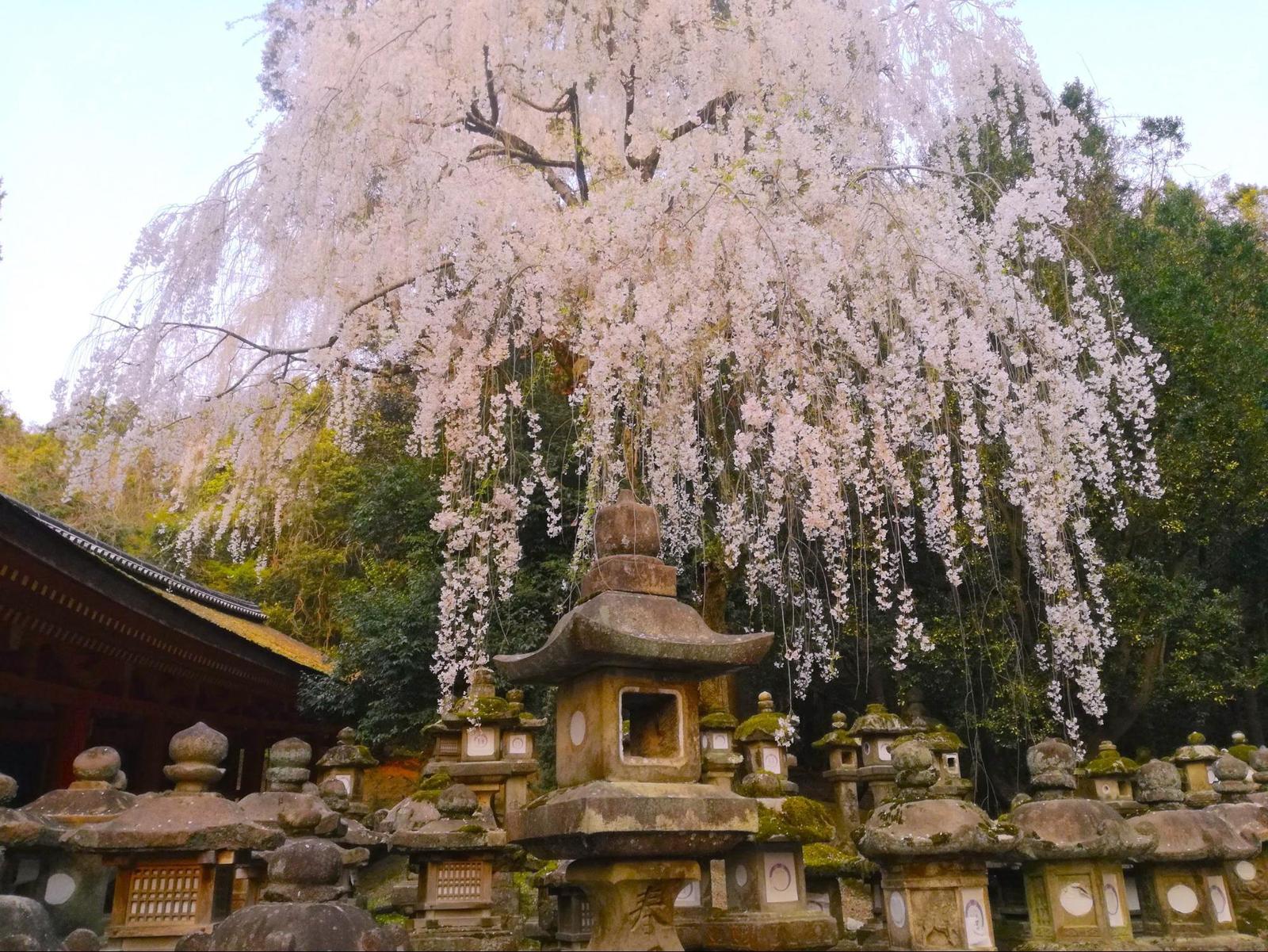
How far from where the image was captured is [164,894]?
360cm

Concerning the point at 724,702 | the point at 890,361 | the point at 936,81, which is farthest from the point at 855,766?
the point at 936,81

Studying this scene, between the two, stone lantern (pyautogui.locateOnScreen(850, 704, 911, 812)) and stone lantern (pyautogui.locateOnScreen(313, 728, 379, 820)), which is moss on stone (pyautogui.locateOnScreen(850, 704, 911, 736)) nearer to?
stone lantern (pyautogui.locateOnScreen(850, 704, 911, 812))

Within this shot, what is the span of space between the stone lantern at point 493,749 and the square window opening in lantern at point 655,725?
3861 mm

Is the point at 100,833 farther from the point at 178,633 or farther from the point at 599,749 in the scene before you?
the point at 178,633

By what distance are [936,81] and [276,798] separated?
22.4 feet

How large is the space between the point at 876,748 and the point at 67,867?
270 inches

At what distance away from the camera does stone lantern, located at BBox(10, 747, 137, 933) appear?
12.5 feet

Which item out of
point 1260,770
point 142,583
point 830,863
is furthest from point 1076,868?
point 142,583

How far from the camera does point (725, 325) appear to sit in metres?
6.89

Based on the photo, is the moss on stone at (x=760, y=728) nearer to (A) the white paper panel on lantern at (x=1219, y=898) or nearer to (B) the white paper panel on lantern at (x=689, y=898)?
(B) the white paper panel on lantern at (x=689, y=898)

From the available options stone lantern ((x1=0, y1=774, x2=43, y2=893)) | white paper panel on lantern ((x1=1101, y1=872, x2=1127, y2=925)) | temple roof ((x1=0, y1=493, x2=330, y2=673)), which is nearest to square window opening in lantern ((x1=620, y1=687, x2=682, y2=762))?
white paper panel on lantern ((x1=1101, y1=872, x2=1127, y2=925))

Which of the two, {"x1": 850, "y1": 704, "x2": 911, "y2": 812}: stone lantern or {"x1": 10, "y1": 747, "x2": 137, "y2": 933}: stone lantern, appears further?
{"x1": 850, "y1": 704, "x2": 911, "y2": 812}: stone lantern

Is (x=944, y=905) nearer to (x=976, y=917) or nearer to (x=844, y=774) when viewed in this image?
(x=976, y=917)

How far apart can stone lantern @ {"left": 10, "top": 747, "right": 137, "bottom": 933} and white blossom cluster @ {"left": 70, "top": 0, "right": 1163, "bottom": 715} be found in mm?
2957
